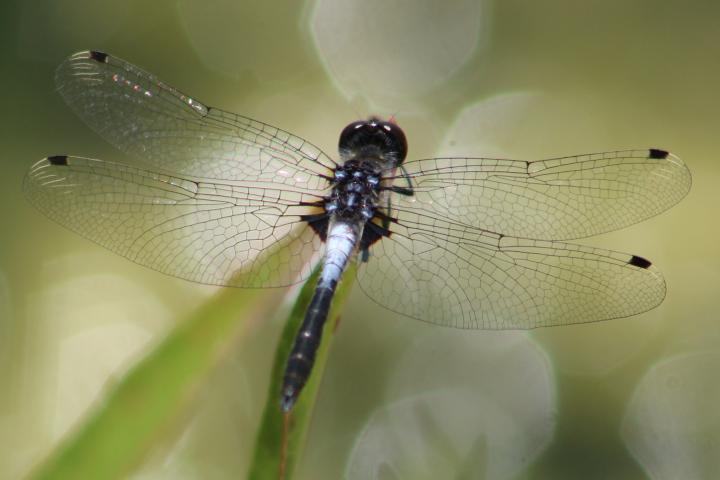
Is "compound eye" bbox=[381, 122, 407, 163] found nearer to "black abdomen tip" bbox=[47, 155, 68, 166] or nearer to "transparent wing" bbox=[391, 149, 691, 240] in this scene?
"transparent wing" bbox=[391, 149, 691, 240]

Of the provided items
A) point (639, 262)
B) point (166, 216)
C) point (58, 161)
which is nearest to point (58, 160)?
point (58, 161)

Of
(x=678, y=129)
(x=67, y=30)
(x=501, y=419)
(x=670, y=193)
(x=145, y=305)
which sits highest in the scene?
(x=67, y=30)

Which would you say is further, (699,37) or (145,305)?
(699,37)

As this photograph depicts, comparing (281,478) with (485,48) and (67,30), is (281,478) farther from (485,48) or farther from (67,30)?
(67,30)

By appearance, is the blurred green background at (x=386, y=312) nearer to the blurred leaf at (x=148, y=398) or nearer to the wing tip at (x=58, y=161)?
the blurred leaf at (x=148, y=398)

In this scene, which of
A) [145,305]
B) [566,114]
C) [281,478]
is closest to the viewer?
[281,478]

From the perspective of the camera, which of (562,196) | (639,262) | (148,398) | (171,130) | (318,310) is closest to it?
(148,398)

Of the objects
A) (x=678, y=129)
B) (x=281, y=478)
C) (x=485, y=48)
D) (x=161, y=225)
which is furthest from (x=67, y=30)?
(x=678, y=129)

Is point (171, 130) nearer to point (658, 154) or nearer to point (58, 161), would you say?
point (58, 161)
